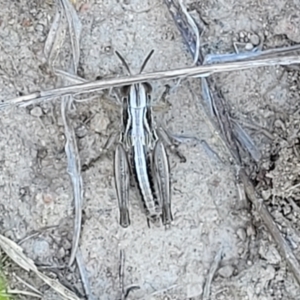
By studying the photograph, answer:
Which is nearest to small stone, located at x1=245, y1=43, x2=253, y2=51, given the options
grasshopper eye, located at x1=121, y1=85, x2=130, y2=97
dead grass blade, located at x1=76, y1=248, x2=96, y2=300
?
grasshopper eye, located at x1=121, y1=85, x2=130, y2=97


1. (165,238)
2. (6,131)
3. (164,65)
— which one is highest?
(164,65)

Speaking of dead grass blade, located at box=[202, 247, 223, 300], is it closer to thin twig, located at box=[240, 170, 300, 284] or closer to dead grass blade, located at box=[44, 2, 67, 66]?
thin twig, located at box=[240, 170, 300, 284]

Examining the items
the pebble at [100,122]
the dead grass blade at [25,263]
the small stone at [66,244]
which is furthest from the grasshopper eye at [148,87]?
the dead grass blade at [25,263]

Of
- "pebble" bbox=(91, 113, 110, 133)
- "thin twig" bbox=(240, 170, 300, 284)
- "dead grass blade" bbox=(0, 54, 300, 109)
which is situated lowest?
"thin twig" bbox=(240, 170, 300, 284)

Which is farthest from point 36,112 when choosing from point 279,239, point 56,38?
point 279,239

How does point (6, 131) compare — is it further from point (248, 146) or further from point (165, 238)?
point (248, 146)

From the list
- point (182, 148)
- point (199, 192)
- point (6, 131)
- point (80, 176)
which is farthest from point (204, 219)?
point (6, 131)

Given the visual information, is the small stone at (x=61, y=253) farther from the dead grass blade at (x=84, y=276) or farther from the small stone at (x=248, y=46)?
the small stone at (x=248, y=46)
